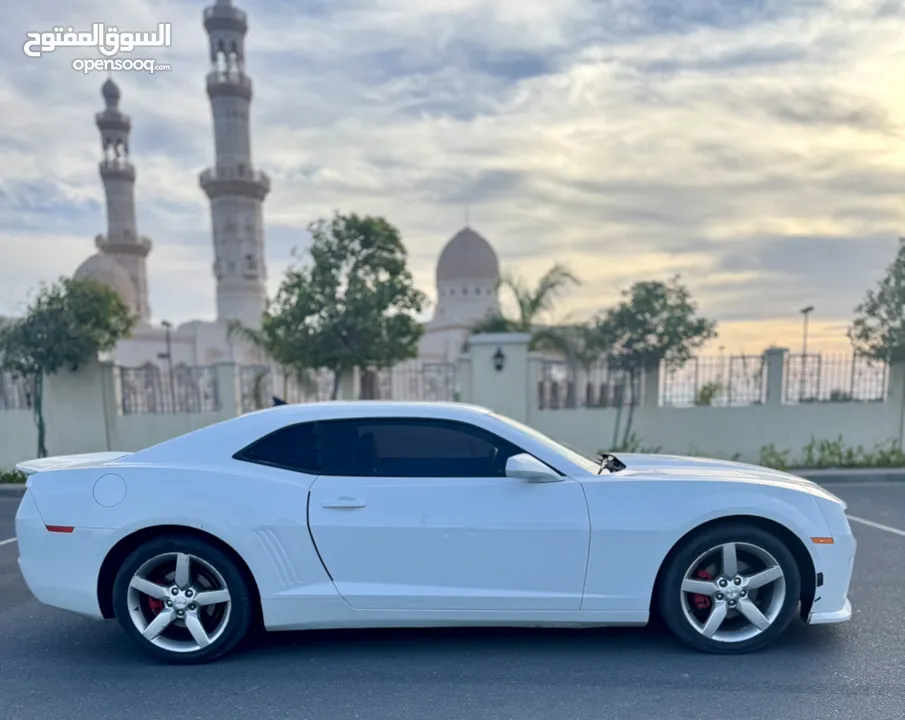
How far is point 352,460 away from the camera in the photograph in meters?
3.15

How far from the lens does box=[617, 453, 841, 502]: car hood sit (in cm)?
321

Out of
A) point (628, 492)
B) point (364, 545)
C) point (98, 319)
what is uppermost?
point (98, 319)

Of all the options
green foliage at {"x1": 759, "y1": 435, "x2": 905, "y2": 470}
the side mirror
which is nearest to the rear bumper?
the side mirror

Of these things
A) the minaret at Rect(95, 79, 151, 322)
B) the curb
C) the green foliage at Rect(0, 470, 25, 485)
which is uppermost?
the minaret at Rect(95, 79, 151, 322)

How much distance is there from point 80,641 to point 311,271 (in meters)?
8.15

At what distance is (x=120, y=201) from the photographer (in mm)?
43000

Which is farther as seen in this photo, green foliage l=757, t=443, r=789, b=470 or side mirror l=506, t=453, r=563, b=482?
green foliage l=757, t=443, r=789, b=470

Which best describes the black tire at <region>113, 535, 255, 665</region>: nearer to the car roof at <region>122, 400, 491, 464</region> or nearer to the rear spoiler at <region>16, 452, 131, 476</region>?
the car roof at <region>122, 400, 491, 464</region>

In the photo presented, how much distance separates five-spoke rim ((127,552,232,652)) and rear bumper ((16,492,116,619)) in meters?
0.22

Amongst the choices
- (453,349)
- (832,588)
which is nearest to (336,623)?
(832,588)

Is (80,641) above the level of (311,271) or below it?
below

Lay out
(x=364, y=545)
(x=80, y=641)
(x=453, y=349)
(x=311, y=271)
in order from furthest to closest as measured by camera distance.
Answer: (x=453, y=349)
(x=311, y=271)
(x=80, y=641)
(x=364, y=545)

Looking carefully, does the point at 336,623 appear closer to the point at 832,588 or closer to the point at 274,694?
the point at 274,694

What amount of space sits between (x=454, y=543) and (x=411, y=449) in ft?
1.82
